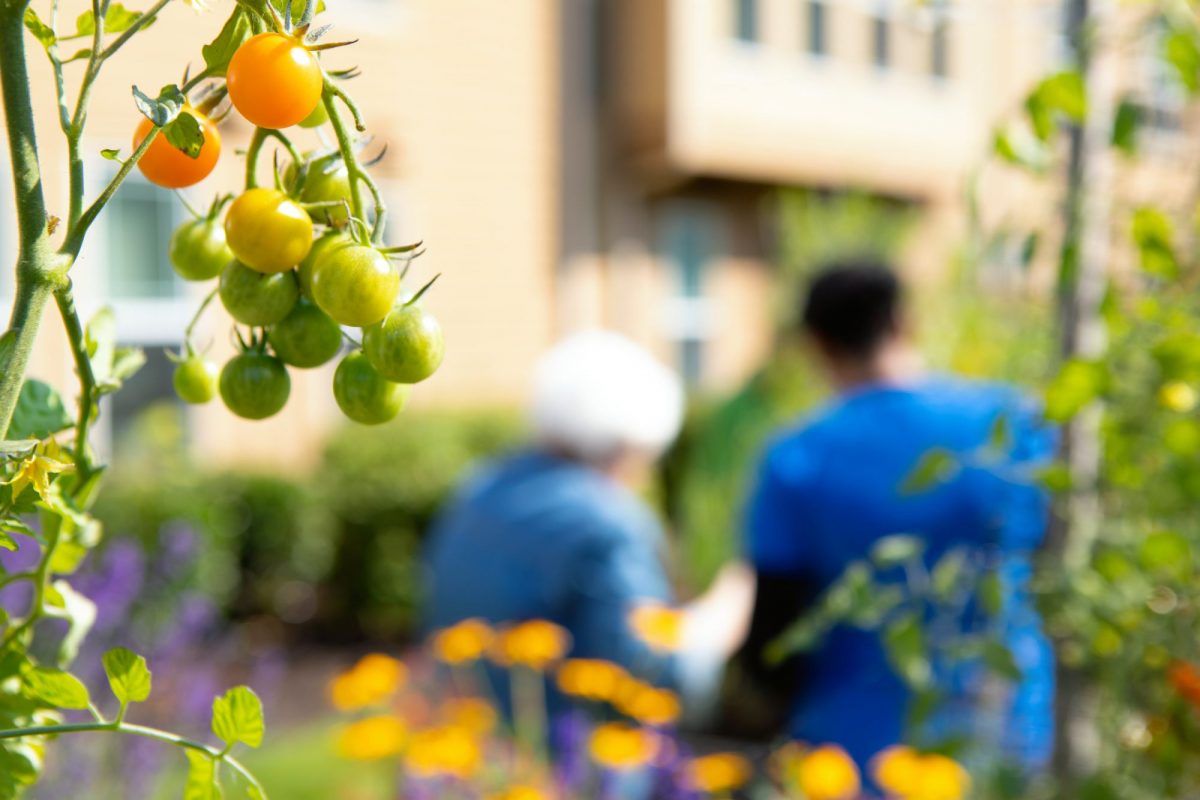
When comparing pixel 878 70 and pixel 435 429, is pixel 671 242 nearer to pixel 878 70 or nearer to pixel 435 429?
pixel 878 70

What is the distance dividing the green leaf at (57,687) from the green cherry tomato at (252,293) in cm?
16

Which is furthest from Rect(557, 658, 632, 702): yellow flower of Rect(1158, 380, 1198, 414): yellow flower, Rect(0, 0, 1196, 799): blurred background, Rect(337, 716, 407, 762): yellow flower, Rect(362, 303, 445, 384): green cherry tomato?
Rect(362, 303, 445, 384): green cherry tomato

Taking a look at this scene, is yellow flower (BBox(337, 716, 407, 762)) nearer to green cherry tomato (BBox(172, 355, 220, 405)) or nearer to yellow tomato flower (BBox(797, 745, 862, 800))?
yellow tomato flower (BBox(797, 745, 862, 800))

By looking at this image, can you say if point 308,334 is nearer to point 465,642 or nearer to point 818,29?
point 465,642

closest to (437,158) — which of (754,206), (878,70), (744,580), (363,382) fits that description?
(754,206)

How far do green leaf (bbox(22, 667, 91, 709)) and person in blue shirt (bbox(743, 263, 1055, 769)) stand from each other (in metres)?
1.78

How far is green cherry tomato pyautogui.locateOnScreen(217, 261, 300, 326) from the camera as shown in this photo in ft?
1.47

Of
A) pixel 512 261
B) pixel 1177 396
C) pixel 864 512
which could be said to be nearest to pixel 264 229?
pixel 1177 396

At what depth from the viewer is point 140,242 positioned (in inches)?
257

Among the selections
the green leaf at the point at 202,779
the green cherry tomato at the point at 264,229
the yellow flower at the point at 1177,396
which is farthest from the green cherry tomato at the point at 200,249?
the yellow flower at the point at 1177,396

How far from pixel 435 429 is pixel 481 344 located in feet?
6.59

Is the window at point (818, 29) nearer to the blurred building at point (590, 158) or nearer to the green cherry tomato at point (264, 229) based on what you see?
the blurred building at point (590, 158)

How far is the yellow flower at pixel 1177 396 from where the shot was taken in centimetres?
95

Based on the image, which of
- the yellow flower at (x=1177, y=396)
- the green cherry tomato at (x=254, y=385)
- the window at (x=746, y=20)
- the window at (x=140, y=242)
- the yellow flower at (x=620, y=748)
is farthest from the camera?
the window at (x=746, y=20)
